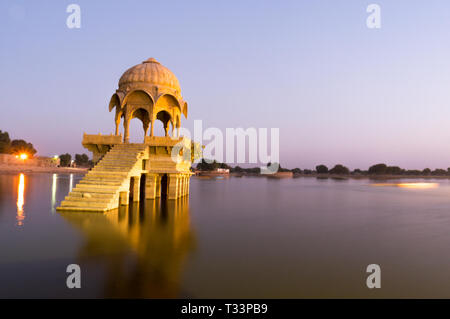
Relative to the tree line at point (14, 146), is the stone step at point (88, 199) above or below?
below

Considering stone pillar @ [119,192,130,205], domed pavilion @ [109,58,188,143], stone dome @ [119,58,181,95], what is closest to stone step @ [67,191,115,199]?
stone pillar @ [119,192,130,205]

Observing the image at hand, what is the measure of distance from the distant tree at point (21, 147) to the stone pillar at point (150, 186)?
107m

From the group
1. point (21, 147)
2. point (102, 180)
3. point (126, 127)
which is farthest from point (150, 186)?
point (21, 147)

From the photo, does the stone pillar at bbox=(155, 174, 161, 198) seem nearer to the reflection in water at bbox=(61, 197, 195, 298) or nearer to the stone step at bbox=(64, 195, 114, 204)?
the reflection in water at bbox=(61, 197, 195, 298)

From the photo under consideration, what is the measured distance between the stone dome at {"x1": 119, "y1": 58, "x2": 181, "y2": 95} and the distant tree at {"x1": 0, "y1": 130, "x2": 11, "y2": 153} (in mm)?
95146

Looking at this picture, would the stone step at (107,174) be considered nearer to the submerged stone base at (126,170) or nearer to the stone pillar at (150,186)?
the submerged stone base at (126,170)

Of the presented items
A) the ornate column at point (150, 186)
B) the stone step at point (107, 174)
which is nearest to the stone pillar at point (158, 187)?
the ornate column at point (150, 186)

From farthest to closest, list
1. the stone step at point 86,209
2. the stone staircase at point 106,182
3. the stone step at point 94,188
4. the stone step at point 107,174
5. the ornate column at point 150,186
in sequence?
the ornate column at point 150,186
the stone step at point 107,174
the stone step at point 94,188
the stone staircase at point 106,182
the stone step at point 86,209

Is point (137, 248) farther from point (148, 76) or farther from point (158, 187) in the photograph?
point (148, 76)

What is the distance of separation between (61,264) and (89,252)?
1.25 meters

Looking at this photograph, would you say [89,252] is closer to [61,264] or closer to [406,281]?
[61,264]

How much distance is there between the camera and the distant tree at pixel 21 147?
Result: 108556 millimetres
